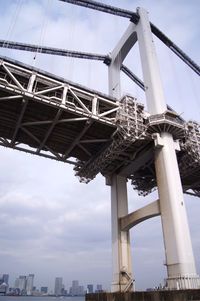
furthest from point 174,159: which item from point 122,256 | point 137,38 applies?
point 137,38

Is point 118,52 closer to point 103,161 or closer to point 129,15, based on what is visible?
point 129,15

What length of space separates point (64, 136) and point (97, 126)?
11.2ft

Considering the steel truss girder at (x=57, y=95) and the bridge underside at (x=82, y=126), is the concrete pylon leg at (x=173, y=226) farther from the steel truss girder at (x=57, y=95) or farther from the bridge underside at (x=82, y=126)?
the steel truss girder at (x=57, y=95)

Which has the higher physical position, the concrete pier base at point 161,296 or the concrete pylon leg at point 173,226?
the concrete pylon leg at point 173,226

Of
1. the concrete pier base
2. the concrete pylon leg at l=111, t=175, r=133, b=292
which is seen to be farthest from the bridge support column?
the concrete pylon leg at l=111, t=175, r=133, b=292

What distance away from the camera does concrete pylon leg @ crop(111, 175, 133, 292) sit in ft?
82.7

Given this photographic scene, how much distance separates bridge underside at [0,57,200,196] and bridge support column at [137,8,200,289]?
1.38 metres

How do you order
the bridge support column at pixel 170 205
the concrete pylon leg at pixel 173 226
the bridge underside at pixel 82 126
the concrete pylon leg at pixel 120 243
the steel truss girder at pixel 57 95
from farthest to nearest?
the concrete pylon leg at pixel 120 243 → the bridge underside at pixel 82 126 → the steel truss girder at pixel 57 95 → the bridge support column at pixel 170 205 → the concrete pylon leg at pixel 173 226

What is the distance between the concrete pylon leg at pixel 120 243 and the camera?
25.2m

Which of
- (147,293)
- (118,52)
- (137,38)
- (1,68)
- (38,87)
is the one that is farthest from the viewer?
(118,52)

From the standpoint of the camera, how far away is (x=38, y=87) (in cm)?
2416

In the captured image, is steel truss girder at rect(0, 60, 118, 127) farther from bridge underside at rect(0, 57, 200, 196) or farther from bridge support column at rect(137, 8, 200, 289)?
bridge support column at rect(137, 8, 200, 289)

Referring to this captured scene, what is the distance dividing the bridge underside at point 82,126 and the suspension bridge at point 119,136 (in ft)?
0.25

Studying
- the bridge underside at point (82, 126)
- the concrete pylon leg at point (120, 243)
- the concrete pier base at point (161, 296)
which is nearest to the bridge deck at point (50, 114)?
the bridge underside at point (82, 126)
